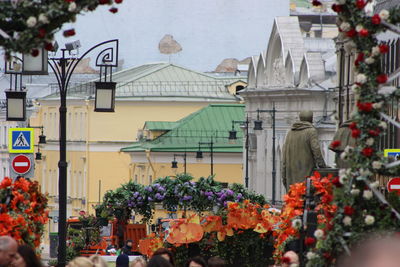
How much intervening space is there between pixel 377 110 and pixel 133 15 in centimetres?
7827

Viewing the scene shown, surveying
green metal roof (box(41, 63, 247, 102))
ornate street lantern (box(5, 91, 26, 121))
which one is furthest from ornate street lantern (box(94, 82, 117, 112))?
green metal roof (box(41, 63, 247, 102))

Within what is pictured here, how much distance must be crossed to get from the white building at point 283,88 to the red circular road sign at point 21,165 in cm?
3233

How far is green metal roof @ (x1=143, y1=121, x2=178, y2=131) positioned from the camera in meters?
76.5

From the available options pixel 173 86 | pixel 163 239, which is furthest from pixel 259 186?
pixel 163 239

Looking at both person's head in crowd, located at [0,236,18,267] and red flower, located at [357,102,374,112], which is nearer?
person's head in crowd, located at [0,236,18,267]

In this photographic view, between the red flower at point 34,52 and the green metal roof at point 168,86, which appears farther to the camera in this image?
the green metal roof at point 168,86

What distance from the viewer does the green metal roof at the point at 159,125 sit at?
76.5 m

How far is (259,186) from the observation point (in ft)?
220

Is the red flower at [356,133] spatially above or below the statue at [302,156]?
above

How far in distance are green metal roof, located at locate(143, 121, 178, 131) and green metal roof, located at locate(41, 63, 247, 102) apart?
3362 millimetres

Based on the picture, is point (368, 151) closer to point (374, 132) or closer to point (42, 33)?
point (374, 132)

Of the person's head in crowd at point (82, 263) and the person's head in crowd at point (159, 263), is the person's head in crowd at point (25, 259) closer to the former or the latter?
the person's head in crowd at point (82, 263)

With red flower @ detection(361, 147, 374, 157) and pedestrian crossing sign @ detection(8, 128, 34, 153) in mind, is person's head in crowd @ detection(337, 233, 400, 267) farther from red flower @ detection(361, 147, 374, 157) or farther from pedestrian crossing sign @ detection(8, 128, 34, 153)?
pedestrian crossing sign @ detection(8, 128, 34, 153)

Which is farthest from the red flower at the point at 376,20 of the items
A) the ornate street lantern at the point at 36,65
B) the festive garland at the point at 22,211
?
the ornate street lantern at the point at 36,65
